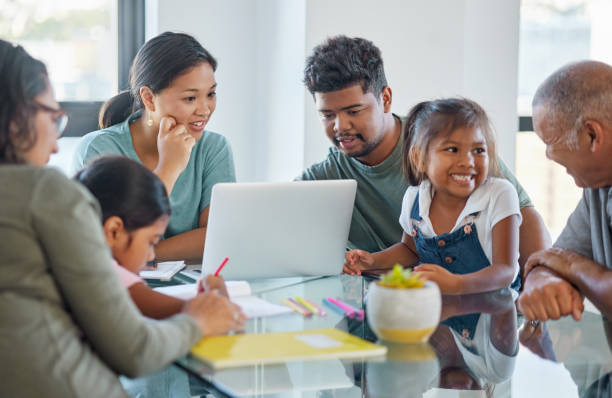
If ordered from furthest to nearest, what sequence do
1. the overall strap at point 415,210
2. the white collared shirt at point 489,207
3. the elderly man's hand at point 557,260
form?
the overall strap at point 415,210, the white collared shirt at point 489,207, the elderly man's hand at point 557,260

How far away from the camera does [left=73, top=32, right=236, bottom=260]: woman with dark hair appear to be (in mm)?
2219

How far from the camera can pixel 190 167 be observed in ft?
7.78

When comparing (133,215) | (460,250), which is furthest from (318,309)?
(460,250)

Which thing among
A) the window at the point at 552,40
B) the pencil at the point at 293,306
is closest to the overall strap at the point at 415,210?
the pencil at the point at 293,306

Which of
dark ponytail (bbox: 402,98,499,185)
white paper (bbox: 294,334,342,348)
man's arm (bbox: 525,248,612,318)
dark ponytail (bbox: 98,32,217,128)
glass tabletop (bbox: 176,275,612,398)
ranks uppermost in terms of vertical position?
dark ponytail (bbox: 98,32,217,128)

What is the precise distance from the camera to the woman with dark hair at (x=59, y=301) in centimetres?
94

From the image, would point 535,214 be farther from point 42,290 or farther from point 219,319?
point 42,290

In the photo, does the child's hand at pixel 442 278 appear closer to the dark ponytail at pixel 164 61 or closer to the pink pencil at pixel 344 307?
the pink pencil at pixel 344 307

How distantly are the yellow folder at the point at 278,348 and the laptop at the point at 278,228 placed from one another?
47cm

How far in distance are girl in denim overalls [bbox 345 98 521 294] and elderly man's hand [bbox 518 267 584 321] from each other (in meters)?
0.20

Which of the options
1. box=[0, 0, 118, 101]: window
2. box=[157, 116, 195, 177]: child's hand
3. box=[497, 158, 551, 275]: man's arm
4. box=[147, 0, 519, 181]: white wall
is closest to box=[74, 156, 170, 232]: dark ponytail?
box=[157, 116, 195, 177]: child's hand

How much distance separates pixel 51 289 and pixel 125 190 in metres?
0.30

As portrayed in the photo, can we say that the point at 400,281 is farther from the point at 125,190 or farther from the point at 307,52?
the point at 307,52

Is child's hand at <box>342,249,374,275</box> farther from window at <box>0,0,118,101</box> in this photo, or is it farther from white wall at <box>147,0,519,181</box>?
window at <box>0,0,118,101</box>
